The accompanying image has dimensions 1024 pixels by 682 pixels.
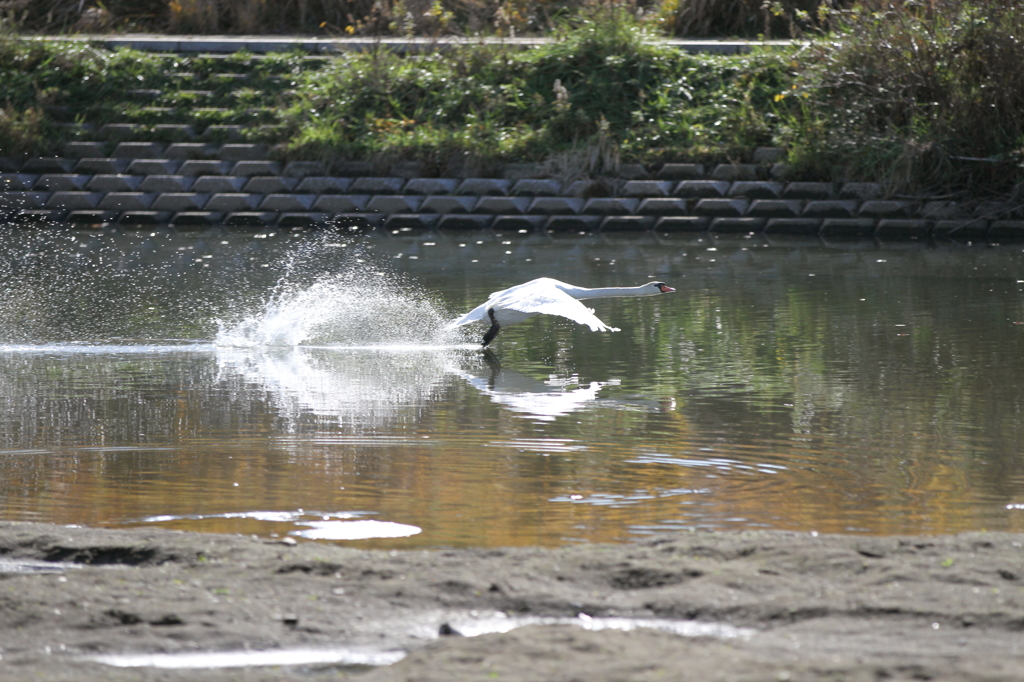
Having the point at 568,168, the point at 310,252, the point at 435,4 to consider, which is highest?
the point at 435,4

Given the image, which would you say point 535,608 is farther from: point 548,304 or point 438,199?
point 438,199

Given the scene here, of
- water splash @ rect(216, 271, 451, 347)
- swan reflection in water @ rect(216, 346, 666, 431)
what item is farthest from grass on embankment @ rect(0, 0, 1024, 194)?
swan reflection in water @ rect(216, 346, 666, 431)

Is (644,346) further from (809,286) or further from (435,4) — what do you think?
(435,4)

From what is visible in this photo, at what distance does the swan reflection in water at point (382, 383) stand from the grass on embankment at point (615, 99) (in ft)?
28.9

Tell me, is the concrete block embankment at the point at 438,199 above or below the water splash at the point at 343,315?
above

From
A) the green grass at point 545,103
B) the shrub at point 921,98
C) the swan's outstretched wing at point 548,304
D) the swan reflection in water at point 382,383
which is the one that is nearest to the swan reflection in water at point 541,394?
the swan reflection in water at point 382,383

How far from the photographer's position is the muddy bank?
333cm

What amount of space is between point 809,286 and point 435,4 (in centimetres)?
1103

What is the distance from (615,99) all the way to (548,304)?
34.7ft

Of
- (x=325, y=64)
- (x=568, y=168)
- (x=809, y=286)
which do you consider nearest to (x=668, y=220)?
(x=568, y=168)

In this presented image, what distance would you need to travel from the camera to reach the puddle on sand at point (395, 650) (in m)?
3.46

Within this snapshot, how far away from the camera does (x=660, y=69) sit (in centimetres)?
1912

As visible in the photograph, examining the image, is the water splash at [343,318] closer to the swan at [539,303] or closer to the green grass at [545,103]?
the swan at [539,303]

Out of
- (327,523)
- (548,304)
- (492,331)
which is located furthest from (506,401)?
(327,523)
